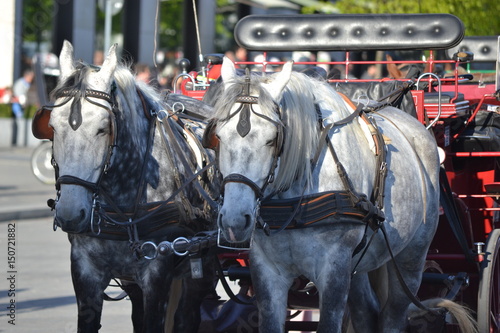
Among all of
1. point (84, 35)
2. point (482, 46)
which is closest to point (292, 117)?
point (482, 46)

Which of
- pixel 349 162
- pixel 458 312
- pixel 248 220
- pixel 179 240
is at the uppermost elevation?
pixel 349 162

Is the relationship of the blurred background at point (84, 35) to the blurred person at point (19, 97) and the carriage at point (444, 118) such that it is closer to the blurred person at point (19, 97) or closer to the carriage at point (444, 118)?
the blurred person at point (19, 97)

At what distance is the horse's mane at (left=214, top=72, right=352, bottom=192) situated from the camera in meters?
4.46

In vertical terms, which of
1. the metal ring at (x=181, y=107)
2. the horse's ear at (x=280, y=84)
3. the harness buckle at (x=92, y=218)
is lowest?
the harness buckle at (x=92, y=218)

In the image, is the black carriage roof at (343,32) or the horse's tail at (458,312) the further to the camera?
the black carriage roof at (343,32)

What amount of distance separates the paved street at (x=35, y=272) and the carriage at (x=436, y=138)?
6.12ft

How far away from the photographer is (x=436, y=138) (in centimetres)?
673

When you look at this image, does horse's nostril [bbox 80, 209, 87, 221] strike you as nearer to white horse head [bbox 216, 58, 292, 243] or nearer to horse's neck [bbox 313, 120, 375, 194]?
white horse head [bbox 216, 58, 292, 243]

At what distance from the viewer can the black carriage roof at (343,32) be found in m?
7.23

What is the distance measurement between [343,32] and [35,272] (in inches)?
164

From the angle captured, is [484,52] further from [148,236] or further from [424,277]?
[148,236]

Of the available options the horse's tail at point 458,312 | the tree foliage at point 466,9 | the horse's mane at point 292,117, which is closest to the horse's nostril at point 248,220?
the horse's mane at point 292,117

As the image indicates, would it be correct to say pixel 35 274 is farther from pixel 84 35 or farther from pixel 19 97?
pixel 19 97

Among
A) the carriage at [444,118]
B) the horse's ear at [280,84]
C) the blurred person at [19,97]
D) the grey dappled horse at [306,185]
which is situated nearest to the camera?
the grey dappled horse at [306,185]
